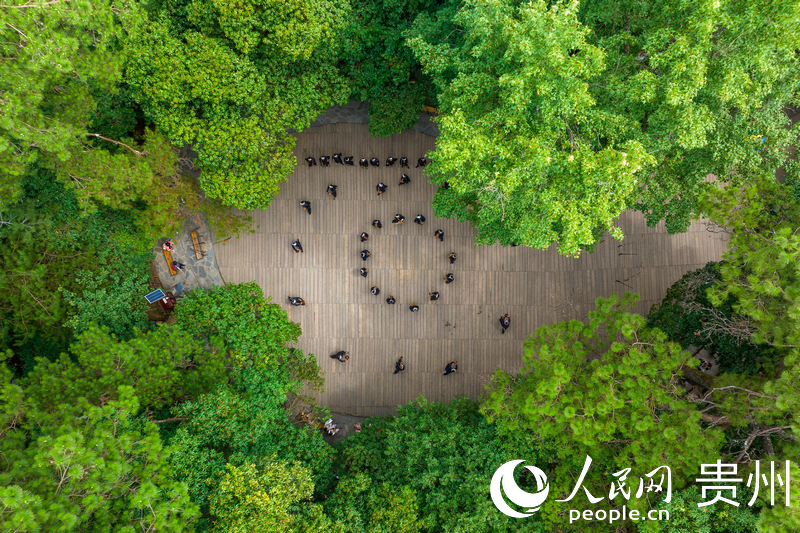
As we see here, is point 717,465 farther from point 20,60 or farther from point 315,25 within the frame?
point 20,60

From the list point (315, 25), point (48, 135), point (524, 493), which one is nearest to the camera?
point (48, 135)

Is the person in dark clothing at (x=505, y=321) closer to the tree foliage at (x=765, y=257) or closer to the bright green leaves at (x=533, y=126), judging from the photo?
the bright green leaves at (x=533, y=126)

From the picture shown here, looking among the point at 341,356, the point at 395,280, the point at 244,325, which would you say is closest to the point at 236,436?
the point at 244,325

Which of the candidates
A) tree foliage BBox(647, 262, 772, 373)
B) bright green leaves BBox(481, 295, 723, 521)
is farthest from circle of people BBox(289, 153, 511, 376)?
tree foliage BBox(647, 262, 772, 373)

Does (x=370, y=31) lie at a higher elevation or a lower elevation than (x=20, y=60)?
higher

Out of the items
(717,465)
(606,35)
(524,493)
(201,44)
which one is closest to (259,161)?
(201,44)

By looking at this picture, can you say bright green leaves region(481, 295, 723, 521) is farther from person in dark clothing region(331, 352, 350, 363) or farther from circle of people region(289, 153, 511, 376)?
person in dark clothing region(331, 352, 350, 363)

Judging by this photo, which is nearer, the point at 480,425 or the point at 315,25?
the point at 315,25
